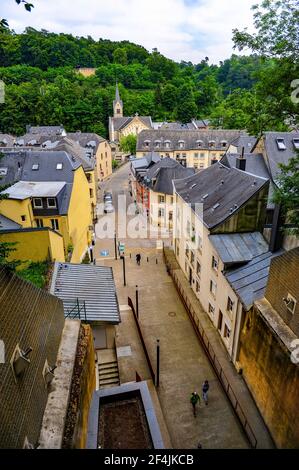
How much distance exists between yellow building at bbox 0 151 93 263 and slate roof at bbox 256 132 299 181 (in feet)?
60.4

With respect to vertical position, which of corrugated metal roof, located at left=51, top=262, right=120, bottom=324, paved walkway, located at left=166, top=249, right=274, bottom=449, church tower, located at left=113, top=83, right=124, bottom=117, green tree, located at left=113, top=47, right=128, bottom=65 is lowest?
paved walkway, located at left=166, top=249, right=274, bottom=449

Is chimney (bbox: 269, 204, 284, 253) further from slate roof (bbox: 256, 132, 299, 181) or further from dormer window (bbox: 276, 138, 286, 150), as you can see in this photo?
dormer window (bbox: 276, 138, 286, 150)

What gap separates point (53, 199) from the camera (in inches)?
950

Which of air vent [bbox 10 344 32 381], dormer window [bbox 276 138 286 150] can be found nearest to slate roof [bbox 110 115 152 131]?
dormer window [bbox 276 138 286 150]

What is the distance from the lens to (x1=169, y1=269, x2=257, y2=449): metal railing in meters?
13.8

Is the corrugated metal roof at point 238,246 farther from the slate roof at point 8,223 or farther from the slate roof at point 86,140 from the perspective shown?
the slate roof at point 86,140

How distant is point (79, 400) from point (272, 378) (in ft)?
29.2

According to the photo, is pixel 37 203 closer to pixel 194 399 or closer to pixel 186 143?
pixel 194 399

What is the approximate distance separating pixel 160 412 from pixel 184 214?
16.5 meters

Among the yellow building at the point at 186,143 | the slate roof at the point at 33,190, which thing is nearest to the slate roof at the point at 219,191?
the slate roof at the point at 33,190

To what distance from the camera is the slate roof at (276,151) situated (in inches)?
1127

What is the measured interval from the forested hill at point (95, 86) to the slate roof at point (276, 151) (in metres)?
21.5

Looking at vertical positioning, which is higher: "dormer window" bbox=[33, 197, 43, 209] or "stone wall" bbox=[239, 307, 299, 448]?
"dormer window" bbox=[33, 197, 43, 209]

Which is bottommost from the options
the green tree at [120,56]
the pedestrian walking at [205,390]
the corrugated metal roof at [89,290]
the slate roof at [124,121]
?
the pedestrian walking at [205,390]
